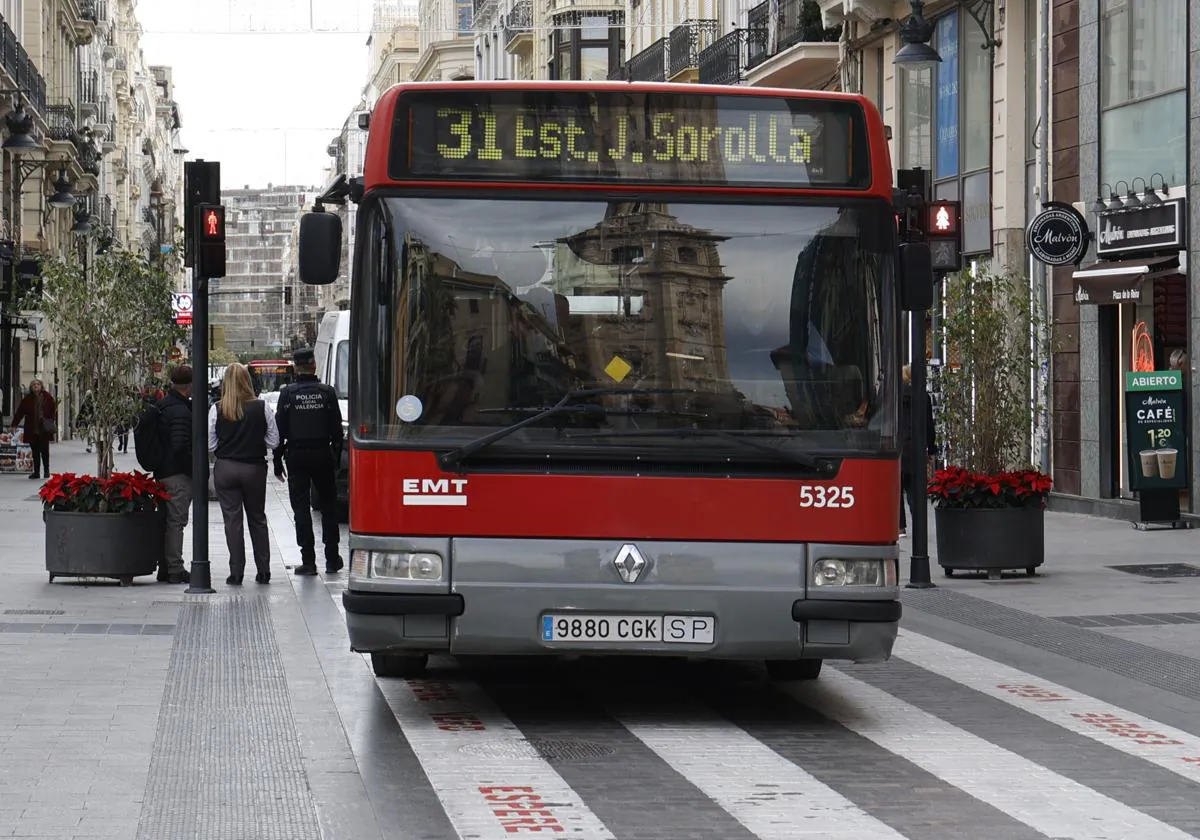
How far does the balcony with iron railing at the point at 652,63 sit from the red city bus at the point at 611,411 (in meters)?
36.6

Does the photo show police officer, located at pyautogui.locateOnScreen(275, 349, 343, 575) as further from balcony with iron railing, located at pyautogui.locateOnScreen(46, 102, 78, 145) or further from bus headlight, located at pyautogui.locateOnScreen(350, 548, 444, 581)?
balcony with iron railing, located at pyautogui.locateOnScreen(46, 102, 78, 145)

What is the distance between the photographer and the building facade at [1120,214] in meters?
22.3

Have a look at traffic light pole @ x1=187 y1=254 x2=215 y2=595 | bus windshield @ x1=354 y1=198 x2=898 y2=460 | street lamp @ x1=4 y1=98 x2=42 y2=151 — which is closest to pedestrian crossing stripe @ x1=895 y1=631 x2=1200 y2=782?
bus windshield @ x1=354 y1=198 x2=898 y2=460

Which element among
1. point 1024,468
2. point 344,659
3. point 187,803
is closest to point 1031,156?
point 1024,468

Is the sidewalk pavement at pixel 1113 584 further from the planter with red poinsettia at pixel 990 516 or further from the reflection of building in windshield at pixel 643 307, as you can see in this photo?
the reflection of building in windshield at pixel 643 307

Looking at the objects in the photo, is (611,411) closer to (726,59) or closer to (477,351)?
(477,351)

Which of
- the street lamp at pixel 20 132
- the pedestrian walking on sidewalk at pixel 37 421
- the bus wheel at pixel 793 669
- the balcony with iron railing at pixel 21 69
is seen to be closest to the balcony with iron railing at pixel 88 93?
the balcony with iron railing at pixel 21 69

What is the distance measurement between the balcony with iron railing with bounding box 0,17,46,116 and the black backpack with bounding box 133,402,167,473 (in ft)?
99.0

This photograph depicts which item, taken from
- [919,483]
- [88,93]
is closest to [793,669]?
[919,483]

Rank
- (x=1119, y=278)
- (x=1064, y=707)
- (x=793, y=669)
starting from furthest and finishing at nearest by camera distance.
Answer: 1. (x=1119, y=278)
2. (x=793, y=669)
3. (x=1064, y=707)

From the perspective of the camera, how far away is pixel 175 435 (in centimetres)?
1574

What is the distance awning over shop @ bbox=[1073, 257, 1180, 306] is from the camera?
22641 millimetres

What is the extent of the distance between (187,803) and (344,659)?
4.06 meters

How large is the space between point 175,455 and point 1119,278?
38.1 feet
